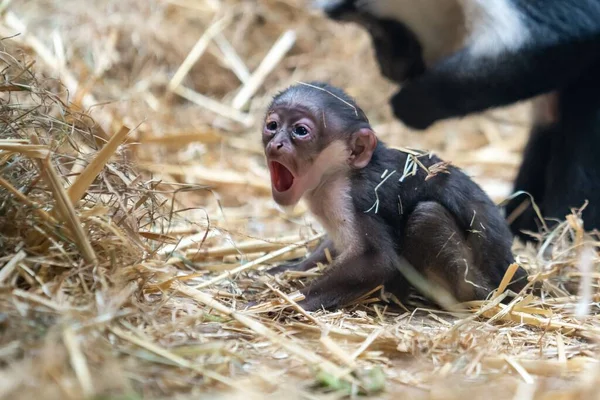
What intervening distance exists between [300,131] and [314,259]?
2.37 feet

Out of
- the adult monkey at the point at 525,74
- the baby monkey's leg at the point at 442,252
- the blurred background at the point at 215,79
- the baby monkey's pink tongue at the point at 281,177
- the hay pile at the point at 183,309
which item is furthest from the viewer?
the blurred background at the point at 215,79

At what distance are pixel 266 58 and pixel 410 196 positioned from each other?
454cm

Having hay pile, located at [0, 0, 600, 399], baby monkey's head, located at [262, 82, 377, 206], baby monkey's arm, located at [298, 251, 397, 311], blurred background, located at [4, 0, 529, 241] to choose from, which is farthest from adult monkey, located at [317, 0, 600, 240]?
baby monkey's arm, located at [298, 251, 397, 311]

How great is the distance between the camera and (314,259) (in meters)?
3.59

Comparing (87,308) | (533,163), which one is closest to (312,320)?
(87,308)

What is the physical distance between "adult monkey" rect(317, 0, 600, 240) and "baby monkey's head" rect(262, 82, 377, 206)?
130cm

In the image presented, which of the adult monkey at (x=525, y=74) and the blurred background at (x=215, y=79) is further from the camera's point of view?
the blurred background at (x=215, y=79)

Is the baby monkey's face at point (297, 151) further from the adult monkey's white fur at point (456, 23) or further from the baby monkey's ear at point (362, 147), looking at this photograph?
the adult monkey's white fur at point (456, 23)

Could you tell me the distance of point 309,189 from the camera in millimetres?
3340

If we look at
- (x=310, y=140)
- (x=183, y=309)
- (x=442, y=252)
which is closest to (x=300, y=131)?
(x=310, y=140)

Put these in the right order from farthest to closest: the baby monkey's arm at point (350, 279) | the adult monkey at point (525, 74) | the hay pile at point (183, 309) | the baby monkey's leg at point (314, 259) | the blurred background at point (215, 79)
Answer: the blurred background at point (215, 79) → the adult monkey at point (525, 74) → the baby monkey's leg at point (314, 259) → the baby monkey's arm at point (350, 279) → the hay pile at point (183, 309)

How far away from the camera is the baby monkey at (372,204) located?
3.10 meters

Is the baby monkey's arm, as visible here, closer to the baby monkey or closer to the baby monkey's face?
the baby monkey

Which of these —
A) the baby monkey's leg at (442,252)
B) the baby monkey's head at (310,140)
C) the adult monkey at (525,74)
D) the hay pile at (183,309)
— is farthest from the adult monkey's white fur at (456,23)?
the baby monkey's leg at (442,252)
